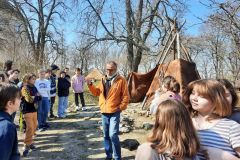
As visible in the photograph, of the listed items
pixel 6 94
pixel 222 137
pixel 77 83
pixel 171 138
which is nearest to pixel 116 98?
pixel 6 94

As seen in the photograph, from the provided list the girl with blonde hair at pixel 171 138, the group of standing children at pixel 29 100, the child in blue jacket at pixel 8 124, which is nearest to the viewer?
the girl with blonde hair at pixel 171 138

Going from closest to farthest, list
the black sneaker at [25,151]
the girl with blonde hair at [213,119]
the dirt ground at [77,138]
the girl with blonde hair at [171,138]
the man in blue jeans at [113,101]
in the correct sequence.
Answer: the girl with blonde hair at [171,138], the girl with blonde hair at [213,119], the man in blue jeans at [113,101], the black sneaker at [25,151], the dirt ground at [77,138]

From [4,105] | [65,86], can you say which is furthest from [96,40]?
[4,105]

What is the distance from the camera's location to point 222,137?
110 inches

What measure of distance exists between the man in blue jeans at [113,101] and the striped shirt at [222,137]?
10.8 ft

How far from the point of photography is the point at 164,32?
19.0 metres

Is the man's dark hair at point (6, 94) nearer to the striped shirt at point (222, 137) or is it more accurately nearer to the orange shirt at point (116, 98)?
the striped shirt at point (222, 137)

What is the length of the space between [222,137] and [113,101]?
11.4 ft

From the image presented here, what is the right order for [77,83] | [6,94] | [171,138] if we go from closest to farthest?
[171,138] → [6,94] → [77,83]

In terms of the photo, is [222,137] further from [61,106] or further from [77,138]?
[61,106]

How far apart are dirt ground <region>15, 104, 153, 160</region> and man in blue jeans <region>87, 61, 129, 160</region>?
83 cm

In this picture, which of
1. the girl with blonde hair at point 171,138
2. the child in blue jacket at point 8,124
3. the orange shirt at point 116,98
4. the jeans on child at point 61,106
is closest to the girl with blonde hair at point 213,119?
the girl with blonde hair at point 171,138

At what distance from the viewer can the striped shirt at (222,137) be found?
2.78 meters

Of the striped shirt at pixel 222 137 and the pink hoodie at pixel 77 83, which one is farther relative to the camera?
the pink hoodie at pixel 77 83
